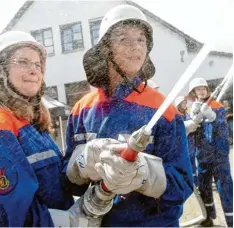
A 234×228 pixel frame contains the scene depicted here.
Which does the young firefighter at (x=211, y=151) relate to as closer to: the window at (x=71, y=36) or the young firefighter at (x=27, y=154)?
the window at (x=71, y=36)

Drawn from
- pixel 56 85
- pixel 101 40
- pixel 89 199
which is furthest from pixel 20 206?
pixel 56 85

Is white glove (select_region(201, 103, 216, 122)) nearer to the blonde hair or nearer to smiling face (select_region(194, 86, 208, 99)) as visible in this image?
smiling face (select_region(194, 86, 208, 99))

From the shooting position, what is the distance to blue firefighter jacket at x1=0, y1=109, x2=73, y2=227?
0.43 metres

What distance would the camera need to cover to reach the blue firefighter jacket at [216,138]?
1.27 meters

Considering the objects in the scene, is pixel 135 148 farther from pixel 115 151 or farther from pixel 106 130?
pixel 106 130

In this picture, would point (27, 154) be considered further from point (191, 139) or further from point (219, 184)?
point (191, 139)

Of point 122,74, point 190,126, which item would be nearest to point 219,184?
point 190,126

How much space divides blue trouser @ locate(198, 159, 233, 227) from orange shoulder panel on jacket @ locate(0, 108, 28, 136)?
0.93 metres

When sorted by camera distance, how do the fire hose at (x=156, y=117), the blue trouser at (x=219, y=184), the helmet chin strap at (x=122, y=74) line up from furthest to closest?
the blue trouser at (x=219, y=184), the helmet chin strap at (x=122, y=74), the fire hose at (x=156, y=117)

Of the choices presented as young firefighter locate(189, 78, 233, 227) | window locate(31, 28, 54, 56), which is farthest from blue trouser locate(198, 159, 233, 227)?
window locate(31, 28, 54, 56)

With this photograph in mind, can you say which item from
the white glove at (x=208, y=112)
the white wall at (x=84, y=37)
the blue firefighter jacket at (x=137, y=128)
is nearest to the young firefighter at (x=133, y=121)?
the blue firefighter jacket at (x=137, y=128)

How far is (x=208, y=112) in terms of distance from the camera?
4.11 ft

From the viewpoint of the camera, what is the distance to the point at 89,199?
0.46 meters

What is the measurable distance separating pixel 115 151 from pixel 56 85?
3.34 feet
